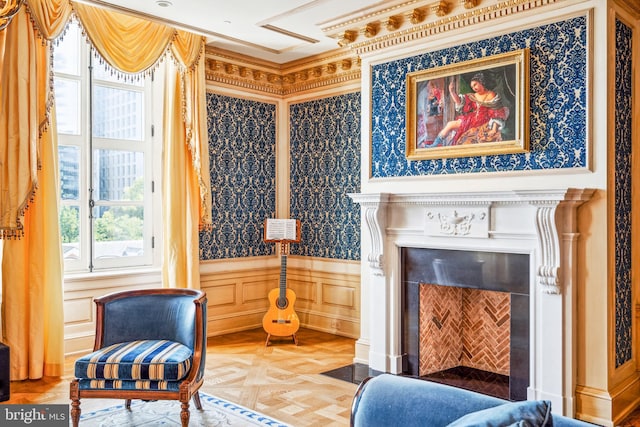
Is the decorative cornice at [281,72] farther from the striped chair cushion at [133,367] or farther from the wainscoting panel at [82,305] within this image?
the striped chair cushion at [133,367]

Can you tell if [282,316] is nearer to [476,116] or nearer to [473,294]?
[473,294]

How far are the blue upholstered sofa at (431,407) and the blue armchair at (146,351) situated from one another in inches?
57.0

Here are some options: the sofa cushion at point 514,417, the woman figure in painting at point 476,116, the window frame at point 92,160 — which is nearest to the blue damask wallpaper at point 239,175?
the window frame at point 92,160

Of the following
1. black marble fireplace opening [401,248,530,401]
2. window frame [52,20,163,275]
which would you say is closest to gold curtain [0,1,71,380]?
window frame [52,20,163,275]

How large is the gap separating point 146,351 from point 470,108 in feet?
8.25

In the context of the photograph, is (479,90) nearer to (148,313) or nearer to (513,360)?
(513,360)

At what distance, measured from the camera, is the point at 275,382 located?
3994 millimetres

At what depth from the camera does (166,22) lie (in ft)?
14.7

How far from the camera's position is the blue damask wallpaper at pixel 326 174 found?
5.37 meters

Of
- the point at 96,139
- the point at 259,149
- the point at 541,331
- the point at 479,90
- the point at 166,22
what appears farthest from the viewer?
the point at 259,149

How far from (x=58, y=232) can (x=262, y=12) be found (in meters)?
2.22

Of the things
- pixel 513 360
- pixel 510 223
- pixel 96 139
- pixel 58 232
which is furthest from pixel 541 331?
pixel 96 139

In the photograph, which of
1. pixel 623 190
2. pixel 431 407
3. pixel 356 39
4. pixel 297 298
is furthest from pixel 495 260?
pixel 297 298

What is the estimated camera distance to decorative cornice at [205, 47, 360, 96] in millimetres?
5340
